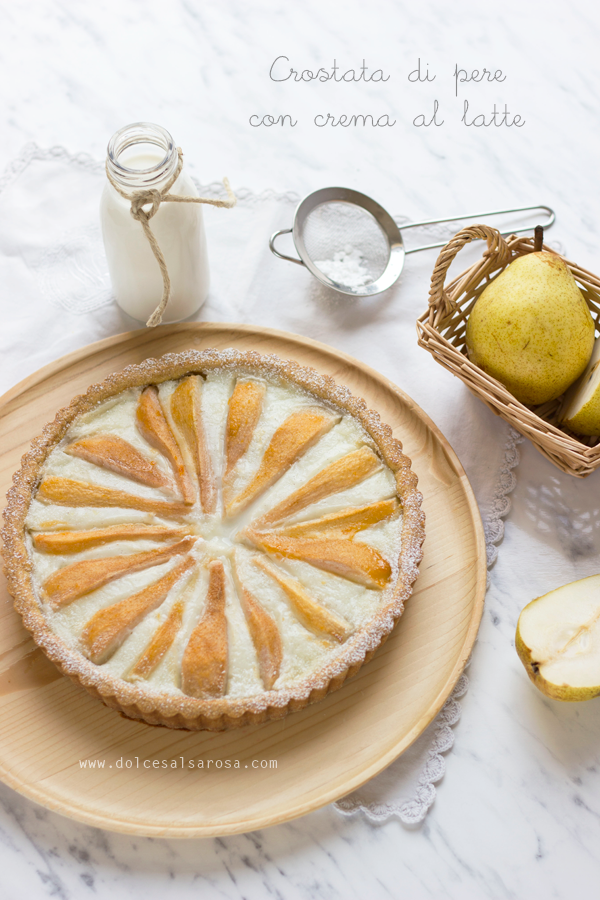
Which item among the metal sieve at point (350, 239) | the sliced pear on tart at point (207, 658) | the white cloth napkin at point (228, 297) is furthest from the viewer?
the metal sieve at point (350, 239)

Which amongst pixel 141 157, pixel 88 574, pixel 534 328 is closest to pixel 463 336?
pixel 534 328

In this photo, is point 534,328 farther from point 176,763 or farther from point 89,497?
point 176,763

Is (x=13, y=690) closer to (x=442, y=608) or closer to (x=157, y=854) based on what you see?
(x=157, y=854)

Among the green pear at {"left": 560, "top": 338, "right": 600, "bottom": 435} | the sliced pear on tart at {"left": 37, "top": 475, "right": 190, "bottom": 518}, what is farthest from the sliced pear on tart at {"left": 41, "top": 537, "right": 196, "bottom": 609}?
the green pear at {"left": 560, "top": 338, "right": 600, "bottom": 435}

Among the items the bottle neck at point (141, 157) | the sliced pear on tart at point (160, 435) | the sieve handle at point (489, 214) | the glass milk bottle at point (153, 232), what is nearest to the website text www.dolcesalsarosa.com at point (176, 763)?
the sliced pear on tart at point (160, 435)

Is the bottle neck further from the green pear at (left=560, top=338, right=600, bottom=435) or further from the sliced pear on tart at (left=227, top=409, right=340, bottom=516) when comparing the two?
the green pear at (left=560, top=338, right=600, bottom=435)

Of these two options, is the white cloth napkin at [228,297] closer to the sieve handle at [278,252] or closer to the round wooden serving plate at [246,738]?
the sieve handle at [278,252]

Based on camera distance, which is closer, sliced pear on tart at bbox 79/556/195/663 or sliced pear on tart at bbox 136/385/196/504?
sliced pear on tart at bbox 79/556/195/663
